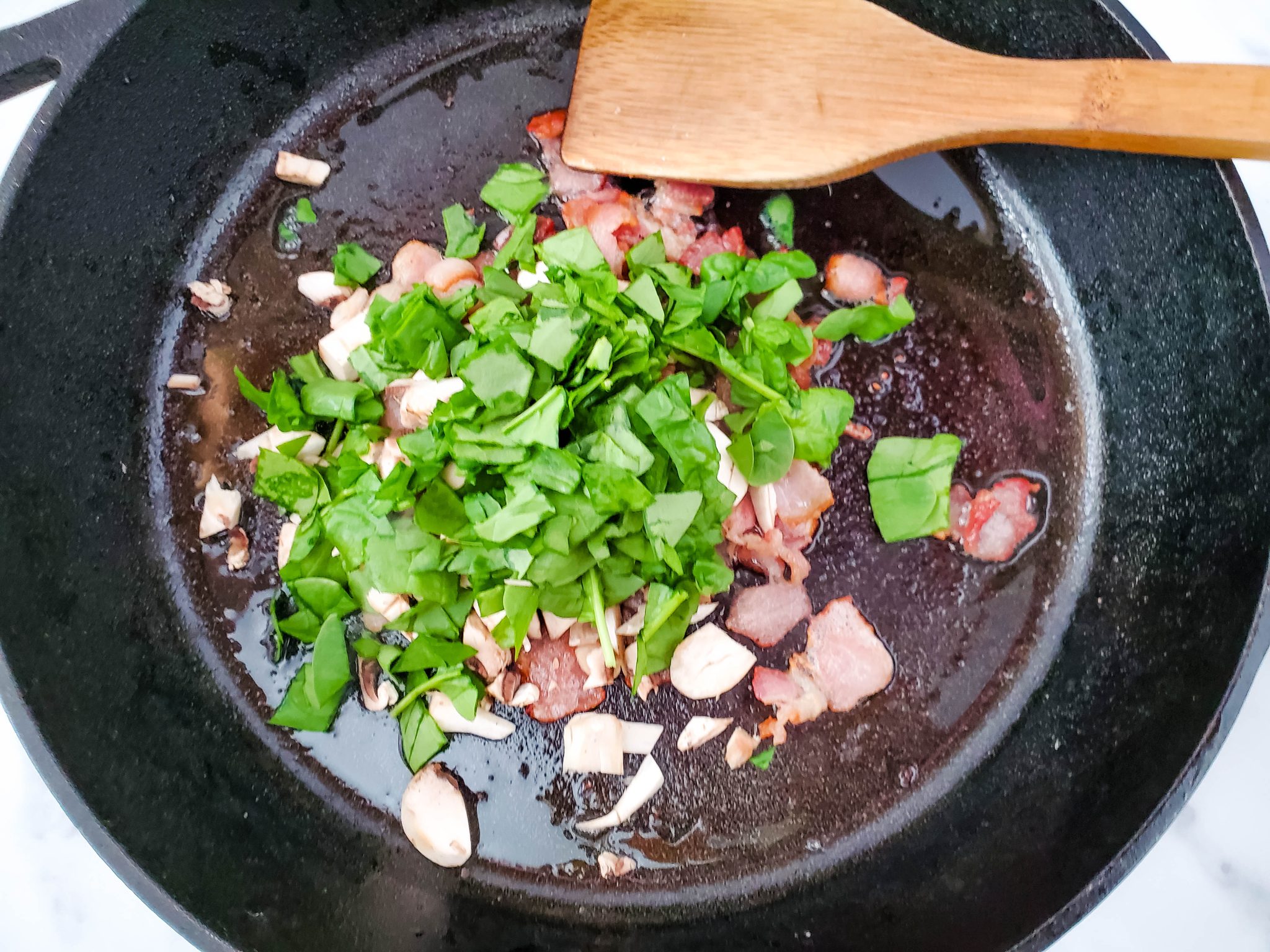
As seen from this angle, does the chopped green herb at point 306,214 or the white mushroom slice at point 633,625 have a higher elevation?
the chopped green herb at point 306,214

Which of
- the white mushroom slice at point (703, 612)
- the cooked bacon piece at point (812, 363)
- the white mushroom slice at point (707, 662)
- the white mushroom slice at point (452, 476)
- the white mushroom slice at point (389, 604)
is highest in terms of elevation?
the cooked bacon piece at point (812, 363)

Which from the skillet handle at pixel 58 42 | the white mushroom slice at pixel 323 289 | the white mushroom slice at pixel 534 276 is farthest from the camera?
the white mushroom slice at pixel 323 289

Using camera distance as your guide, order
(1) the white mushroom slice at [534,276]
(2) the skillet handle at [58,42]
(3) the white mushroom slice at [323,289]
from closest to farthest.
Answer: (2) the skillet handle at [58,42] < (1) the white mushroom slice at [534,276] < (3) the white mushroom slice at [323,289]

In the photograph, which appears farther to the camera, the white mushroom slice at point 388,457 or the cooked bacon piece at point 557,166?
the cooked bacon piece at point 557,166

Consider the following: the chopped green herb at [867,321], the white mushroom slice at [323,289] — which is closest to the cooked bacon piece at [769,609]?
the chopped green herb at [867,321]

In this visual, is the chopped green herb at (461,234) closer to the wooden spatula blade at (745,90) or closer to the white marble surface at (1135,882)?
the wooden spatula blade at (745,90)

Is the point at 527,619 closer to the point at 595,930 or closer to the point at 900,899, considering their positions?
the point at 595,930

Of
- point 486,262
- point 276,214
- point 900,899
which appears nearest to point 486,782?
point 900,899
